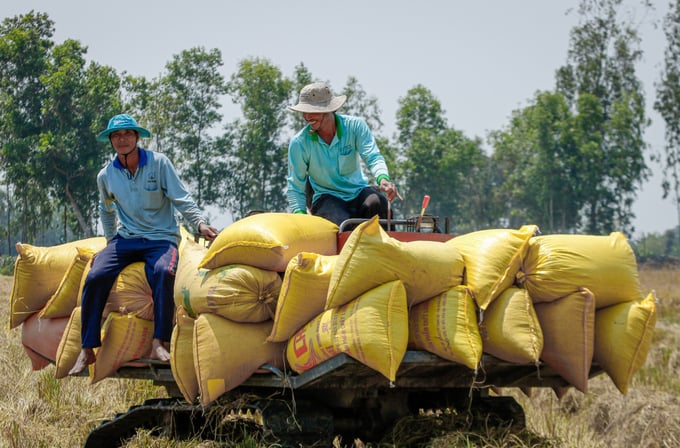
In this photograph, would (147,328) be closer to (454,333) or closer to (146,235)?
(146,235)

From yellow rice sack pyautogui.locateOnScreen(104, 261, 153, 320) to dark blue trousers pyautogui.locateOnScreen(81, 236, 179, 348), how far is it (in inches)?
1.3

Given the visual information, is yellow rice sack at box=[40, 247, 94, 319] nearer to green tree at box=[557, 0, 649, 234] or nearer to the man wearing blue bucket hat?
the man wearing blue bucket hat

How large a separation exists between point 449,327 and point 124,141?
99.8 inches

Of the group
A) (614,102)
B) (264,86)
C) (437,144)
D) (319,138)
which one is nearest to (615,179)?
(614,102)

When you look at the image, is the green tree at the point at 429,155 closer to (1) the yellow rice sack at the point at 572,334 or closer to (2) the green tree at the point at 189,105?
(2) the green tree at the point at 189,105

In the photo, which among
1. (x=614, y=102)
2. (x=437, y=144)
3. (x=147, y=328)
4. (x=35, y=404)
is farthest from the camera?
(x=437, y=144)

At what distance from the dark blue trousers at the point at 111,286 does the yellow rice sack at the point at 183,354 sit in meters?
0.34

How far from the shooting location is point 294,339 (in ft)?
15.1

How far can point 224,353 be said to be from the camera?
462 cm

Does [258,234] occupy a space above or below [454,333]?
above

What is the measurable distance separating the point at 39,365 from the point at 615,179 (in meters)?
45.2

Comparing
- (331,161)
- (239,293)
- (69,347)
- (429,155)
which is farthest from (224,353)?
(429,155)

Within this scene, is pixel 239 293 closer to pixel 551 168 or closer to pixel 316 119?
pixel 316 119

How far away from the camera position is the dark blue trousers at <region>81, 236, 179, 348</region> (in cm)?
523
